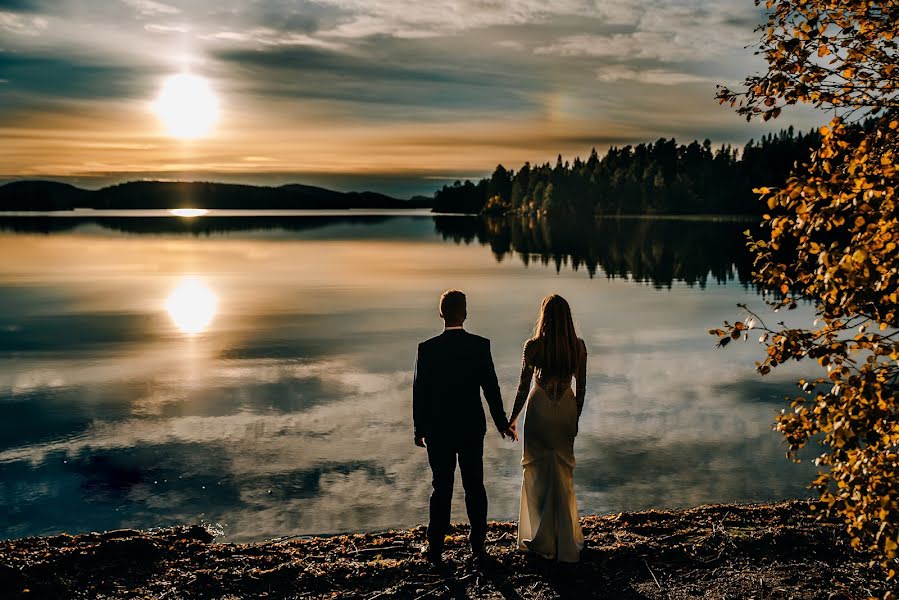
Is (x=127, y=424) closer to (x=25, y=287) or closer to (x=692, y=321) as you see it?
(x=692, y=321)

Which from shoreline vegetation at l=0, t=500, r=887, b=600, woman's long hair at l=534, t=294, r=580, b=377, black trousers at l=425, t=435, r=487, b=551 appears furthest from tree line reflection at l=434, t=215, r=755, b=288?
black trousers at l=425, t=435, r=487, b=551

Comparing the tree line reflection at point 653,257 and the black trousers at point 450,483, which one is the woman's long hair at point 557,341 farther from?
the tree line reflection at point 653,257

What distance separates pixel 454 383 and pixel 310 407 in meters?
8.80

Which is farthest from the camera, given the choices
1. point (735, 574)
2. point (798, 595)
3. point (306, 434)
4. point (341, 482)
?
point (306, 434)

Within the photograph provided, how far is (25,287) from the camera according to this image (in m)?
39.6

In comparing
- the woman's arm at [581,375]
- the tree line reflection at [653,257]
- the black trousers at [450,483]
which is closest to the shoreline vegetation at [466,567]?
the black trousers at [450,483]

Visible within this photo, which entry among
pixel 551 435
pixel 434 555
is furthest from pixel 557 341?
pixel 434 555

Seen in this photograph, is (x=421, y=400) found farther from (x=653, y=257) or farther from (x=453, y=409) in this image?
(x=653, y=257)

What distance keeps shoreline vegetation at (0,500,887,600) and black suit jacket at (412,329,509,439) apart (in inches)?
54.2

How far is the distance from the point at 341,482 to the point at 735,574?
5.90 m

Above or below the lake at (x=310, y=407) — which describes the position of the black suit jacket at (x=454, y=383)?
above

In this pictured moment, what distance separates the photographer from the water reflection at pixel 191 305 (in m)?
28.4

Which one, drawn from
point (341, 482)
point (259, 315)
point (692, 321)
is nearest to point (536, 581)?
point (341, 482)

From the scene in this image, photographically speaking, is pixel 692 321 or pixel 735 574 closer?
pixel 735 574
